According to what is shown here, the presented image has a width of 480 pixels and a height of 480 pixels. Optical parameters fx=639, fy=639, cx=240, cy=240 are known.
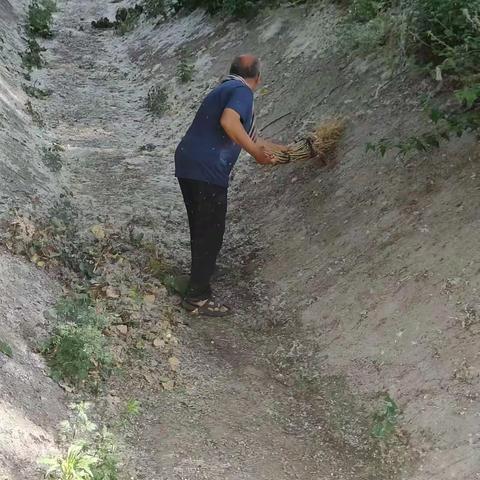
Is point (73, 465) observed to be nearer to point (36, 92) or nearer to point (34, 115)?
point (34, 115)

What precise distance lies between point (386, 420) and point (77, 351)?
1.84 metres

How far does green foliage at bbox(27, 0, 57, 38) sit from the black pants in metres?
9.47

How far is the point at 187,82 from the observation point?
30.4 feet

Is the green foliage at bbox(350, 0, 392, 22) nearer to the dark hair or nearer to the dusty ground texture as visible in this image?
the dusty ground texture

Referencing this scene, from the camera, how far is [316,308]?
183 inches

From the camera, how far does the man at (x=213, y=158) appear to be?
4.48 metres

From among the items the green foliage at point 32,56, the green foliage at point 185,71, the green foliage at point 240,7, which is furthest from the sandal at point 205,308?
the green foliage at point 32,56

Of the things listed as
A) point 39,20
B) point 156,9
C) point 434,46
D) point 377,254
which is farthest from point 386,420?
point 39,20

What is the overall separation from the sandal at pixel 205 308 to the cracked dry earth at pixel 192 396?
91 millimetres

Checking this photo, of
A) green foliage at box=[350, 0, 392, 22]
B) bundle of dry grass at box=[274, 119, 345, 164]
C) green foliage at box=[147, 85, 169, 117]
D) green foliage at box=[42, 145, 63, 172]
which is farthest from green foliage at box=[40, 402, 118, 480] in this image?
green foliage at box=[147, 85, 169, 117]

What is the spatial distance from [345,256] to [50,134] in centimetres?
462

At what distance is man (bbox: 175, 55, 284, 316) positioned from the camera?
4480 millimetres

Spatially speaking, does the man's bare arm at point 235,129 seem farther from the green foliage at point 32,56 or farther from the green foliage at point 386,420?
the green foliage at point 32,56

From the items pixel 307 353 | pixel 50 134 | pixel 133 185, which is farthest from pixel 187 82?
pixel 307 353
